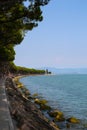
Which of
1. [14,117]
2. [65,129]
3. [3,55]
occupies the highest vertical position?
[3,55]

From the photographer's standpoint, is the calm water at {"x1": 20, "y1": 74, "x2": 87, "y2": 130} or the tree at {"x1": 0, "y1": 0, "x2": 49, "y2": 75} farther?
the calm water at {"x1": 20, "y1": 74, "x2": 87, "y2": 130}

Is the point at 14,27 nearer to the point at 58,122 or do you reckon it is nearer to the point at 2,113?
the point at 58,122

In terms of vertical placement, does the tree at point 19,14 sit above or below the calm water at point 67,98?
above

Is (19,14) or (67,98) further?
(67,98)

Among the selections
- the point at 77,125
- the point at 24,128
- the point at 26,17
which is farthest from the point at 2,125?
the point at 26,17

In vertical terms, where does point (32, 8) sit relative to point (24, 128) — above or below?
above

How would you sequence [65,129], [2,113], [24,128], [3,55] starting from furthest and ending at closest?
[3,55] < [65,129] < [2,113] < [24,128]

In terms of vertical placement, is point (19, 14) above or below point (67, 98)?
above

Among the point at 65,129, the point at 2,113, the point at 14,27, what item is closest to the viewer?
the point at 2,113

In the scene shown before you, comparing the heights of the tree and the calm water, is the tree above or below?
above

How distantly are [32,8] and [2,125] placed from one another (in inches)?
497

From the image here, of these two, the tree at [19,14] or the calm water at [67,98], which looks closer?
the tree at [19,14]

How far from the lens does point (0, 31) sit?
109 ft

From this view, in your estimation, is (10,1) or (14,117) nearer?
(14,117)
